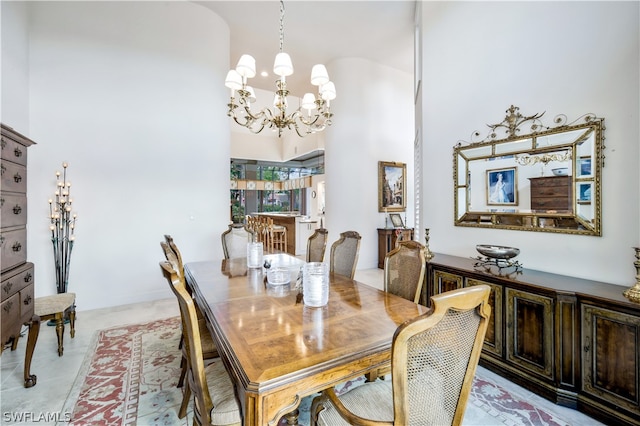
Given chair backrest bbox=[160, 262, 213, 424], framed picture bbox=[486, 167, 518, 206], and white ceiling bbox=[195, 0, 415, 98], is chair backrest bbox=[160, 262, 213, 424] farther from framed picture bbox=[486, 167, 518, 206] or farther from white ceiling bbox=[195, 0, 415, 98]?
white ceiling bbox=[195, 0, 415, 98]

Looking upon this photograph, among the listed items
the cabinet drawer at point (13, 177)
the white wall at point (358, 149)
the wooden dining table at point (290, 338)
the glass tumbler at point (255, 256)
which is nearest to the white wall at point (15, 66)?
the cabinet drawer at point (13, 177)

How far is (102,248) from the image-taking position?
3.76 metres

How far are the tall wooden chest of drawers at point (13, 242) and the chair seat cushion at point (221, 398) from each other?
4.59 feet

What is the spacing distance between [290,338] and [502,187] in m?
2.44

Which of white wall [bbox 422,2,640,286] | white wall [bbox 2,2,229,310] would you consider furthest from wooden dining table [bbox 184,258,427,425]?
white wall [bbox 2,2,229,310]

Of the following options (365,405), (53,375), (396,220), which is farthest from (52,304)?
(396,220)

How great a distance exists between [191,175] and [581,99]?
4439 mm

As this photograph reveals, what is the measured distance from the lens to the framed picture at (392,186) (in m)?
5.95

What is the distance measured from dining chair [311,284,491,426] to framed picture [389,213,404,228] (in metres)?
4.97

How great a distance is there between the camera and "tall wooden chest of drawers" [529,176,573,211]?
89.3 inches

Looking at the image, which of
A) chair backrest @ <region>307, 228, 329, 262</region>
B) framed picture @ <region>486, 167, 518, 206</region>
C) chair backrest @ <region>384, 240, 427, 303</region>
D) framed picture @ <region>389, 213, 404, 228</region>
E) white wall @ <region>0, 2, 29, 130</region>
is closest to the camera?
chair backrest @ <region>384, 240, 427, 303</region>

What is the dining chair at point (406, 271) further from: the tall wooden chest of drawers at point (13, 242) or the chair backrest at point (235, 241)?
the tall wooden chest of drawers at point (13, 242)

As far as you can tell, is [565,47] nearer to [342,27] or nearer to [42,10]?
[342,27]

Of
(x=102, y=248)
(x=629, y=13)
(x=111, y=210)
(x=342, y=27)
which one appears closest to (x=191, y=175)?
(x=111, y=210)
